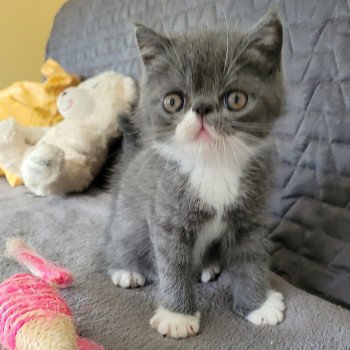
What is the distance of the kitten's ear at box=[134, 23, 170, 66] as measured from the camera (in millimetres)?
737

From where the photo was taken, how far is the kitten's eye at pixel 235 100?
2.25 ft

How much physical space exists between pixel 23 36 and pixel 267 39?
2166mm

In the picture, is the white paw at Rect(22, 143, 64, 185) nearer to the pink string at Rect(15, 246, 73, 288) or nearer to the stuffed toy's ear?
the stuffed toy's ear

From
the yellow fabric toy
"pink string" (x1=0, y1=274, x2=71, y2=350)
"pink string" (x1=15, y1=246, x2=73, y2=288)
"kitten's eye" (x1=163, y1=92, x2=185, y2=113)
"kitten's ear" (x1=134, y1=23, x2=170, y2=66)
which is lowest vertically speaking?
the yellow fabric toy

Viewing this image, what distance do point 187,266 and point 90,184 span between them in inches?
31.0

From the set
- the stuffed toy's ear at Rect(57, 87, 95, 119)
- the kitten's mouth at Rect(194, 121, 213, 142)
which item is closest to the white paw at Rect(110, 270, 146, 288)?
the kitten's mouth at Rect(194, 121, 213, 142)

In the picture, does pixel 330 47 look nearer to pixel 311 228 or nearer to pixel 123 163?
pixel 311 228

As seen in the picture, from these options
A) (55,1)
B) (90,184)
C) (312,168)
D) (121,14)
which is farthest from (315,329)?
(55,1)

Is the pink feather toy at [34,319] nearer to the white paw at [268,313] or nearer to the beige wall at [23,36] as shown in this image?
the white paw at [268,313]

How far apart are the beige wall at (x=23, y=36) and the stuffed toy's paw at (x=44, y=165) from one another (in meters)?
1.40

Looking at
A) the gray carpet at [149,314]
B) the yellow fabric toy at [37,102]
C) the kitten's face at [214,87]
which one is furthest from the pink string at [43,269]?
the yellow fabric toy at [37,102]

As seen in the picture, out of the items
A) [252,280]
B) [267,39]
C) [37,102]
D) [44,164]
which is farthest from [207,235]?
[37,102]

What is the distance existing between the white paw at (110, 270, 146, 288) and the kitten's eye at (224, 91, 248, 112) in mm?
398

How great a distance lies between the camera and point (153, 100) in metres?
0.76
